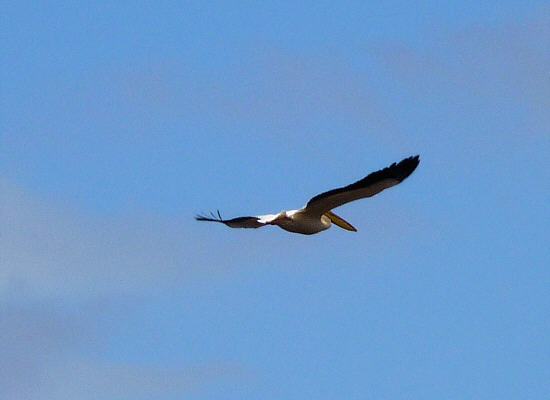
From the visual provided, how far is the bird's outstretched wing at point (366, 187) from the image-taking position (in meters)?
75.2

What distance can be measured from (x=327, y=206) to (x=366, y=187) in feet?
5.52

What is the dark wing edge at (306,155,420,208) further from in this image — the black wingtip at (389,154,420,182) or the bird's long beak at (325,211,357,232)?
the bird's long beak at (325,211,357,232)

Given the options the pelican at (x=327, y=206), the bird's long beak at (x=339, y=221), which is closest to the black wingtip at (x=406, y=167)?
the pelican at (x=327, y=206)

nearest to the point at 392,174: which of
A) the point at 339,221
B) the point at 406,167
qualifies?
the point at 406,167

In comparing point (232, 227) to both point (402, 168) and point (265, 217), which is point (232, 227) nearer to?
point (265, 217)

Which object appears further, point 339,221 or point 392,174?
point 339,221

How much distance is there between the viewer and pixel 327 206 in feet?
253

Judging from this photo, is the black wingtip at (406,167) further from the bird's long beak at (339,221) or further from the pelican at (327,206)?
the bird's long beak at (339,221)

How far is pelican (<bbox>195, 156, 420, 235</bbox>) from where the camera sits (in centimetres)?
7531

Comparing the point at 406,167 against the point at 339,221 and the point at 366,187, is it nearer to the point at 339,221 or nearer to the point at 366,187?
the point at 366,187

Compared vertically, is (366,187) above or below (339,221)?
below

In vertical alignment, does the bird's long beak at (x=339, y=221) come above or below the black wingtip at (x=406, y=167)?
above

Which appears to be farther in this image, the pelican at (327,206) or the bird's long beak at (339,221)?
the bird's long beak at (339,221)

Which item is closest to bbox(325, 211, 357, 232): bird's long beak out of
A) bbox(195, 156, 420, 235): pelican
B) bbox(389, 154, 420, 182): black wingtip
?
bbox(195, 156, 420, 235): pelican
